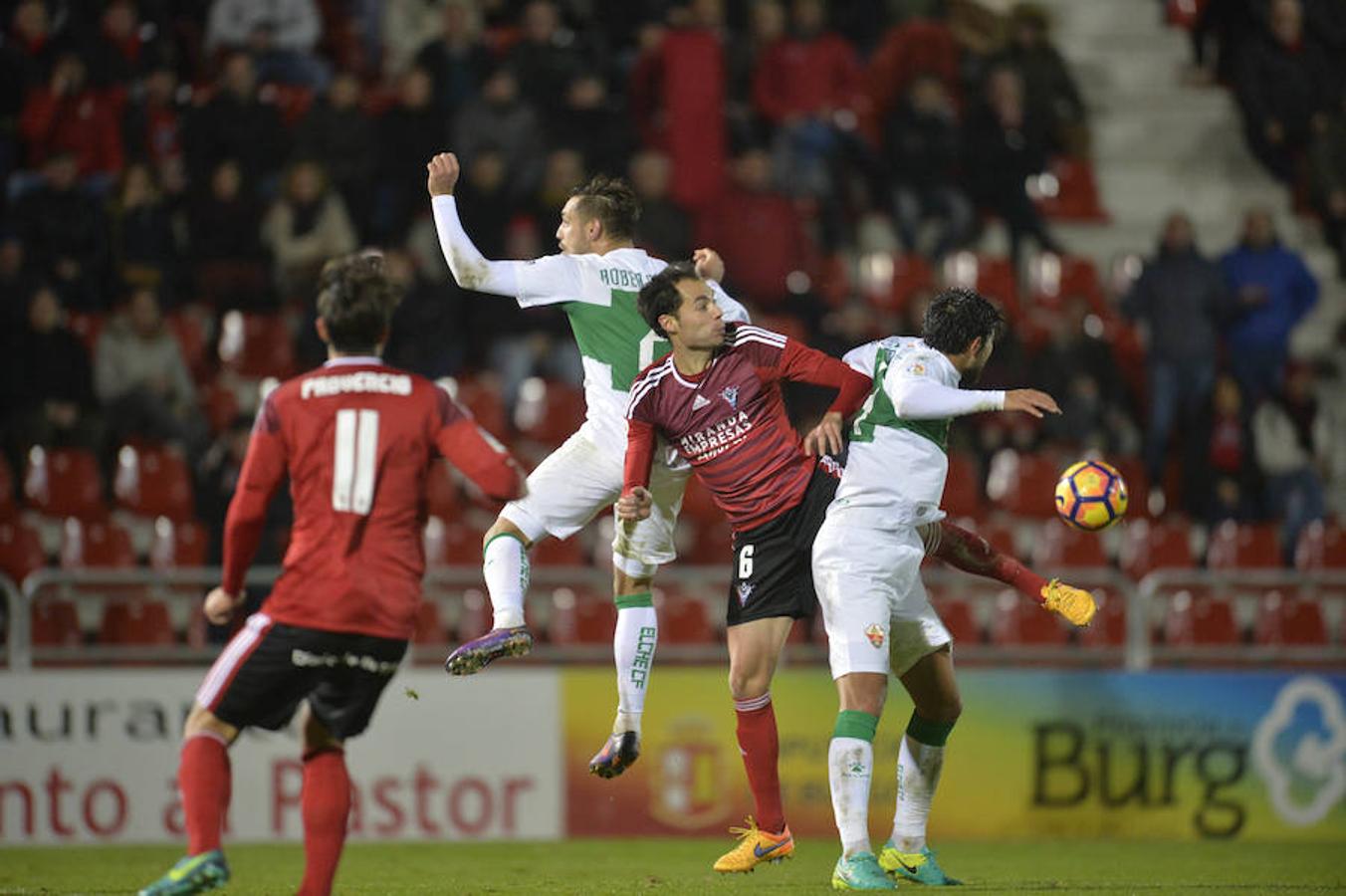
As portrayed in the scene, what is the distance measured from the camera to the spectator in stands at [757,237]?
16047 mm

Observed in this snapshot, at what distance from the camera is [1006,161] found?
17406 mm

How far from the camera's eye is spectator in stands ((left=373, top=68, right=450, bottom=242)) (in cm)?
1594

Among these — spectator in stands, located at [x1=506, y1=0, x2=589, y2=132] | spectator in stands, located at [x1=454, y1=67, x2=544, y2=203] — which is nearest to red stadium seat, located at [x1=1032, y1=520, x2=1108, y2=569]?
spectator in stands, located at [x1=454, y1=67, x2=544, y2=203]

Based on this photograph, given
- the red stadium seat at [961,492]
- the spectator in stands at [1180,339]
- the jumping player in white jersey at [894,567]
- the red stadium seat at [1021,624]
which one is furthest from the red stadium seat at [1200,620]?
the jumping player in white jersey at [894,567]

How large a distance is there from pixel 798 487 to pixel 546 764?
4.55 m

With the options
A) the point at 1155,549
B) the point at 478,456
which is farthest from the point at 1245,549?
the point at 478,456

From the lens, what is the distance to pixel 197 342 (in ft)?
49.9

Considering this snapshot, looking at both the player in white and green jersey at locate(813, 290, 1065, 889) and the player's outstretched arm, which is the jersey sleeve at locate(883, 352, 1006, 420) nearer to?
the player in white and green jersey at locate(813, 290, 1065, 889)

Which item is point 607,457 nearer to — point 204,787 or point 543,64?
point 204,787

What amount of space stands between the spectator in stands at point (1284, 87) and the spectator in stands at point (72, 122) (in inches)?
389

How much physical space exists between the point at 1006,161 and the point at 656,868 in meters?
9.10

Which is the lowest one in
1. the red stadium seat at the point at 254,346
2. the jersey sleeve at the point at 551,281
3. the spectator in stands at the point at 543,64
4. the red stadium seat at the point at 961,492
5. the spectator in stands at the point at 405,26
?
the red stadium seat at the point at 961,492

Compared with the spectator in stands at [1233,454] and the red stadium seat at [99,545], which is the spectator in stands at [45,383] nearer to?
the red stadium seat at [99,545]

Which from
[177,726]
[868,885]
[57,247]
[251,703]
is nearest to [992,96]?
[57,247]
